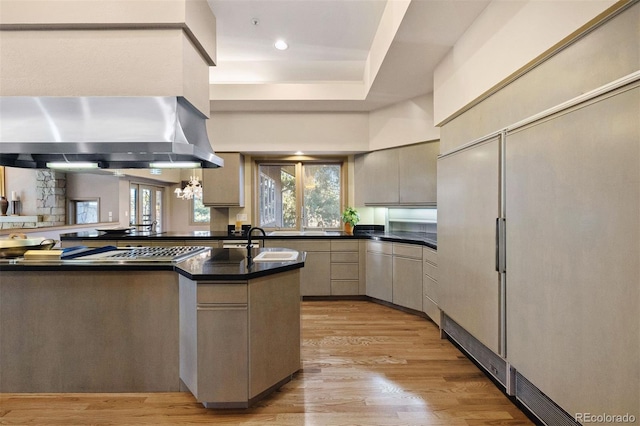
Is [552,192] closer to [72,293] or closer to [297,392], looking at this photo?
[297,392]

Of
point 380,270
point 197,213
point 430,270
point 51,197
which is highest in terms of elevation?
point 51,197

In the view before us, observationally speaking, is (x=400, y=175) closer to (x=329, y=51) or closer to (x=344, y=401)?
(x=329, y=51)

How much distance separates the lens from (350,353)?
8.60 ft

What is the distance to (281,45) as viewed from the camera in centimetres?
340

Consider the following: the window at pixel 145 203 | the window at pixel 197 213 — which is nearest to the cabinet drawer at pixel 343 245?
the window at pixel 145 203

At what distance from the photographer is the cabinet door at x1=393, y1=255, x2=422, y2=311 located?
3537mm

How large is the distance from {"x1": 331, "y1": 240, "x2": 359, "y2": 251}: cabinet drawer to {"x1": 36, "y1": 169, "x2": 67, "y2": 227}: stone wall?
6.31 metres

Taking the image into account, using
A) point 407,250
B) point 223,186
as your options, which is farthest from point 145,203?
point 407,250

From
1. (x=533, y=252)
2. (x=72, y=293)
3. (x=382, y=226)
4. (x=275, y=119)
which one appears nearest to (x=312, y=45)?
(x=275, y=119)

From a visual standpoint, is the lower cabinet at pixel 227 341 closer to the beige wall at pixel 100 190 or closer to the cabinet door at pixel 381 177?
the cabinet door at pixel 381 177

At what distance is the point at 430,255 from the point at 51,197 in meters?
7.75

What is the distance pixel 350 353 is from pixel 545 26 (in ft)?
8.47

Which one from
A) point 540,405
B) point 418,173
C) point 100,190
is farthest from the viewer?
point 100,190

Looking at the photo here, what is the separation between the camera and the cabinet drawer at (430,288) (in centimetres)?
319
